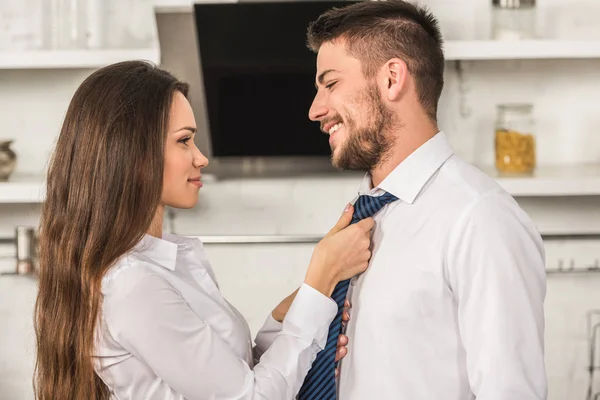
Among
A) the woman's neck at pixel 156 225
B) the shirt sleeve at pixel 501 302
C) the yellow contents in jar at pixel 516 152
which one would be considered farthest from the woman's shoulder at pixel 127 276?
the yellow contents in jar at pixel 516 152

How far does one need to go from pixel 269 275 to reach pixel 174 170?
1520 millimetres

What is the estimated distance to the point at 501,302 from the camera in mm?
1182

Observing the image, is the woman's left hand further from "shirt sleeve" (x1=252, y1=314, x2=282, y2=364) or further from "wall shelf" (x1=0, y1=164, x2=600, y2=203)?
"wall shelf" (x1=0, y1=164, x2=600, y2=203)

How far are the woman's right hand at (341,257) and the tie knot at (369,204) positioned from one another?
0.08 feet

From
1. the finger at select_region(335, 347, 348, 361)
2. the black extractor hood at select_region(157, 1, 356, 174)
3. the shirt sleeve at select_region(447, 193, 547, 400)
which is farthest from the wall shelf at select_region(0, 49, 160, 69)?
the shirt sleeve at select_region(447, 193, 547, 400)

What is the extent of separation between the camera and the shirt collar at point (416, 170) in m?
1.37

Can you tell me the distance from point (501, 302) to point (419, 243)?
178 millimetres

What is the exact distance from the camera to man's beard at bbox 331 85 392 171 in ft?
4.66

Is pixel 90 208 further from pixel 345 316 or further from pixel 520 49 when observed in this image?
→ pixel 520 49

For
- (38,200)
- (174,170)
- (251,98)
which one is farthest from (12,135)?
(174,170)

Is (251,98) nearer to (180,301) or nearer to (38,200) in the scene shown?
(38,200)

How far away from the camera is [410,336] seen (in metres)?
1.29

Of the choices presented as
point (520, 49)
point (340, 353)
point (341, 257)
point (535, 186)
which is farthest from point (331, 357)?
point (520, 49)

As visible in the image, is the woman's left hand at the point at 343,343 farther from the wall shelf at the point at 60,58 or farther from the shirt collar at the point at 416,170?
the wall shelf at the point at 60,58
